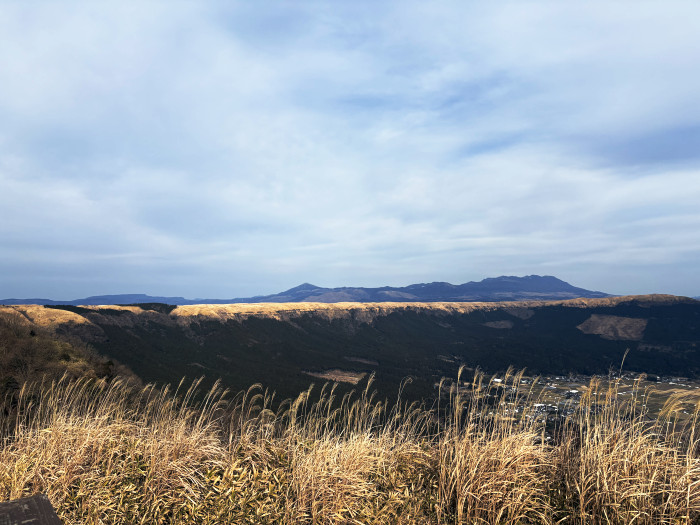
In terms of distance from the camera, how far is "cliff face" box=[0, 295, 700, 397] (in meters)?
76.3

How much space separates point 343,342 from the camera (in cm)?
13988

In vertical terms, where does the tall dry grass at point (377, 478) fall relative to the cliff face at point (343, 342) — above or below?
above

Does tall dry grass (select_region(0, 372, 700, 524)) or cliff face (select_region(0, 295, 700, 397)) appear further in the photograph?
cliff face (select_region(0, 295, 700, 397))

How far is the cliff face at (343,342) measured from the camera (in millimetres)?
76312

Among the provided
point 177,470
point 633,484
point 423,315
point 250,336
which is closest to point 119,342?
point 250,336

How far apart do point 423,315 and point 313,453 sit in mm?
197071

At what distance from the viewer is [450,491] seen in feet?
21.7

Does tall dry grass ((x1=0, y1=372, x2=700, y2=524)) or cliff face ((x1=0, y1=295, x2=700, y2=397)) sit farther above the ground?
tall dry grass ((x1=0, y1=372, x2=700, y2=524))

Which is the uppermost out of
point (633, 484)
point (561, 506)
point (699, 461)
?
point (699, 461)

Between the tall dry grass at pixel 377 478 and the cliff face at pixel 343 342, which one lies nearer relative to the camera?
the tall dry grass at pixel 377 478

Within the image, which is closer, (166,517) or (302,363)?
(166,517)

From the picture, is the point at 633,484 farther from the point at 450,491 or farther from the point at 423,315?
the point at 423,315

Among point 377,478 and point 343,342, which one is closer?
point 377,478

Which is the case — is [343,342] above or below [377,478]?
below
